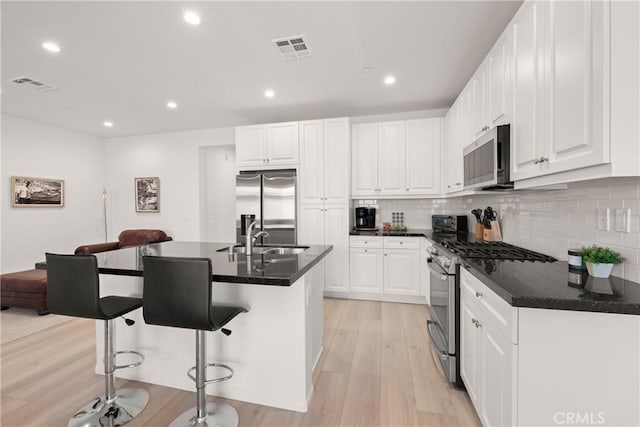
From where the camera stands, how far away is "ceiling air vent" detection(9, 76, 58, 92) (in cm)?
325

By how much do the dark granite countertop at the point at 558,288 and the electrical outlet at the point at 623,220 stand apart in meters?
0.25

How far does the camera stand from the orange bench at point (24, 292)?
349cm

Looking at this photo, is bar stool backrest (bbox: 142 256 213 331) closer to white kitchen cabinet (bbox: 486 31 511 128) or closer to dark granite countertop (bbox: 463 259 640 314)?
dark granite countertop (bbox: 463 259 640 314)

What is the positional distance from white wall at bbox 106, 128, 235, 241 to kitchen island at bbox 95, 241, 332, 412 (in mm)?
3507

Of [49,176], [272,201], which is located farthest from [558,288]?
[49,176]

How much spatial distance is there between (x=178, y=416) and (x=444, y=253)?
7.42ft

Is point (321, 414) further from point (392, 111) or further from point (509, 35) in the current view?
point (392, 111)

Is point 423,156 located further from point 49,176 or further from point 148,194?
point 49,176

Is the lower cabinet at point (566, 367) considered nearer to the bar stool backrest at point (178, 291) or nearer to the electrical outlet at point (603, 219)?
the electrical outlet at point (603, 219)

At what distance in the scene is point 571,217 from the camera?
1.81 m

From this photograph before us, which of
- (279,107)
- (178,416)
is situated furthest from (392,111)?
(178,416)

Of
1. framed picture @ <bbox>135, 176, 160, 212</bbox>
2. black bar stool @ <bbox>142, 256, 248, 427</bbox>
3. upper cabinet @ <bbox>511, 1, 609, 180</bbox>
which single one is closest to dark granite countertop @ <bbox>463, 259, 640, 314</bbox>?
upper cabinet @ <bbox>511, 1, 609, 180</bbox>

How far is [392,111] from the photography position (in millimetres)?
4336

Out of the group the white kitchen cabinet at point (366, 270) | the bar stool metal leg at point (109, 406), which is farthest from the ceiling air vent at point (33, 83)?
the white kitchen cabinet at point (366, 270)
